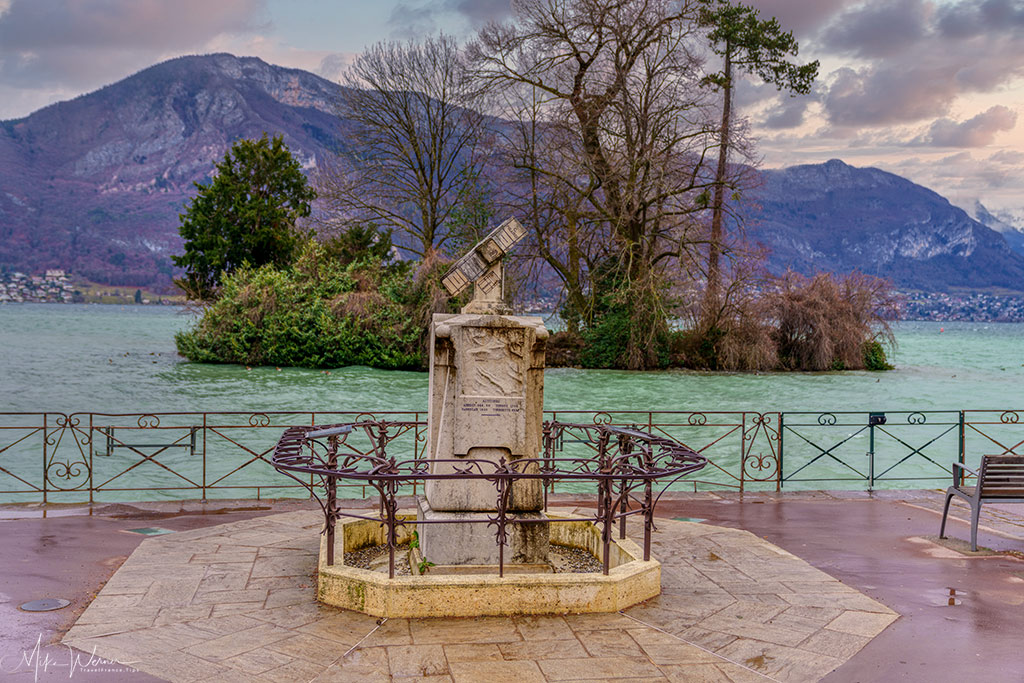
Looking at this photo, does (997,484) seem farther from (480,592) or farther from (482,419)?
(480,592)

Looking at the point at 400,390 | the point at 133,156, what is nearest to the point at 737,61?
the point at 400,390

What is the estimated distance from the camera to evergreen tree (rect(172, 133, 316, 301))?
32781 millimetres

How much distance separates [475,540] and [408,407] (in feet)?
58.3

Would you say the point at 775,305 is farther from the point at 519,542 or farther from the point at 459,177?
the point at 519,542

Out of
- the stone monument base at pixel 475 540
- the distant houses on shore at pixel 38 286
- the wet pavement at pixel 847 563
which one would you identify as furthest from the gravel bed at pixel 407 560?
the distant houses on shore at pixel 38 286

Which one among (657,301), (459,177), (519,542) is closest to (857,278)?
(657,301)

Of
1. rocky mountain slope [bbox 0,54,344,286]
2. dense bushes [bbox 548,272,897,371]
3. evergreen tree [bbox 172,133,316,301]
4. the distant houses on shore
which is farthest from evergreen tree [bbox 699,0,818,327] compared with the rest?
the distant houses on shore

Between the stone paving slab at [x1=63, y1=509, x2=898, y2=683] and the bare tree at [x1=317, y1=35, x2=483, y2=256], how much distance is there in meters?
26.6

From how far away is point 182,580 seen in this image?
19.9 ft

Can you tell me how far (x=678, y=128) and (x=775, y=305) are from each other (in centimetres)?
733

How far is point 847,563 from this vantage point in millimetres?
6969

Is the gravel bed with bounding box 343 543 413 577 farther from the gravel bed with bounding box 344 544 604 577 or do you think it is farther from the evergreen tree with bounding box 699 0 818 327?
the evergreen tree with bounding box 699 0 818 327

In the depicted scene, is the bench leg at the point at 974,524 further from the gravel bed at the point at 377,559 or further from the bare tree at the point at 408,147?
the bare tree at the point at 408,147

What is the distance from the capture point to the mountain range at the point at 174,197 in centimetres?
11425
